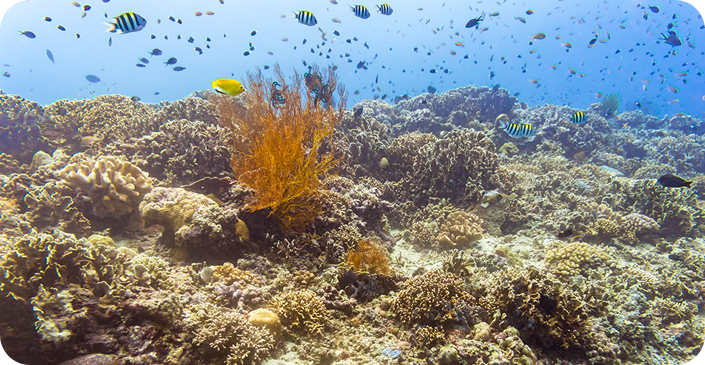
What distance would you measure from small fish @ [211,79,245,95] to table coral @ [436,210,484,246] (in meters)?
5.64

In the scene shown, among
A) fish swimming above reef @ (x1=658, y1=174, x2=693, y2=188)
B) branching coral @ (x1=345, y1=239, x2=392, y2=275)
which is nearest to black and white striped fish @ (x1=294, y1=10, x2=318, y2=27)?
branching coral @ (x1=345, y1=239, x2=392, y2=275)

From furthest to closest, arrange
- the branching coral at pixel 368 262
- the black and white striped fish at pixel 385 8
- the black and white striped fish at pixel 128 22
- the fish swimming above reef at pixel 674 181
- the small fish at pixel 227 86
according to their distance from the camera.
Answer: the black and white striped fish at pixel 385 8, the black and white striped fish at pixel 128 22, the fish swimming above reef at pixel 674 181, the small fish at pixel 227 86, the branching coral at pixel 368 262

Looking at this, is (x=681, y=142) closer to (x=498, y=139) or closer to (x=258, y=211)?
(x=498, y=139)

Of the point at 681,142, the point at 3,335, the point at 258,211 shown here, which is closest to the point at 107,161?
the point at 258,211

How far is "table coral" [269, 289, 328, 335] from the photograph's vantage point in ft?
12.0

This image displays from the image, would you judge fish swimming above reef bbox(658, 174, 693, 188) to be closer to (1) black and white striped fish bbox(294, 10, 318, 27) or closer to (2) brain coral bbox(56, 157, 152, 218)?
(1) black and white striped fish bbox(294, 10, 318, 27)

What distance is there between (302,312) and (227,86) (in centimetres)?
415

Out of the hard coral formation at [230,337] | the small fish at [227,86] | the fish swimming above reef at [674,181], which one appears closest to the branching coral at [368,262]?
the hard coral formation at [230,337]

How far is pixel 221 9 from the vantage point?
137875 millimetres

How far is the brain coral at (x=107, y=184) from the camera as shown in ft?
17.9

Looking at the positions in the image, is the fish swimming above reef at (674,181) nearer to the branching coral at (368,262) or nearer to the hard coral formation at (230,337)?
the branching coral at (368,262)

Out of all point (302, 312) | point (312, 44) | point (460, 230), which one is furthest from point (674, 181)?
point (312, 44)

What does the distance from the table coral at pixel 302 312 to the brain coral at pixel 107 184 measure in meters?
4.39

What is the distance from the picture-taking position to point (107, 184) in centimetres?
547
